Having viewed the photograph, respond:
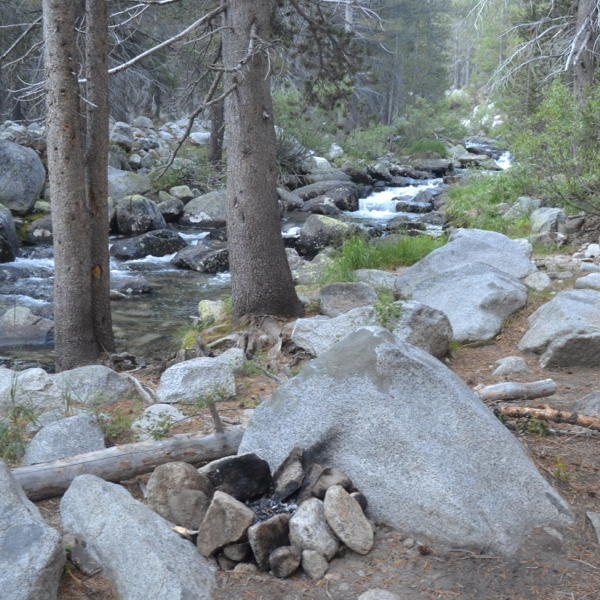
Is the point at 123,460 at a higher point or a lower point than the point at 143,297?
higher

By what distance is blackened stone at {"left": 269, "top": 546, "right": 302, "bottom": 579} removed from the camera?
9.89 feet

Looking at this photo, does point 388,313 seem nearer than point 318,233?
Yes

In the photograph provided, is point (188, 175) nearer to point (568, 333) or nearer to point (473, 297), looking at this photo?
point (473, 297)

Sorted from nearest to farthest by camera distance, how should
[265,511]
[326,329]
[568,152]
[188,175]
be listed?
[265,511] → [326,329] → [568,152] → [188,175]

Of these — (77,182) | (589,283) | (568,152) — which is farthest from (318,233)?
(77,182)

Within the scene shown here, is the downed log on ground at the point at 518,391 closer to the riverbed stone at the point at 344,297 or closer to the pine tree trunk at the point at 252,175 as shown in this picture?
the riverbed stone at the point at 344,297

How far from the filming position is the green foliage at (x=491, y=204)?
13195 mm

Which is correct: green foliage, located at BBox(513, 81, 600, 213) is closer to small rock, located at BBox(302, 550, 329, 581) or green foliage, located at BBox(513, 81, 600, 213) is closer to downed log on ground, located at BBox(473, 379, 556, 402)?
downed log on ground, located at BBox(473, 379, 556, 402)

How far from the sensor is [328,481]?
3.34 m

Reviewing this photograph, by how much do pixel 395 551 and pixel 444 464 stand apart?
0.49 m

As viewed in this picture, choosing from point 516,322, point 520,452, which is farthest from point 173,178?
point 520,452

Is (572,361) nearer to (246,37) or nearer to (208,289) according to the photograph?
(246,37)

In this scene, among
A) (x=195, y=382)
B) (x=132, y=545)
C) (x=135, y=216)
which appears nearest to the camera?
(x=132, y=545)

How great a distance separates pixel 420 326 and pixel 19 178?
1397 centimetres
